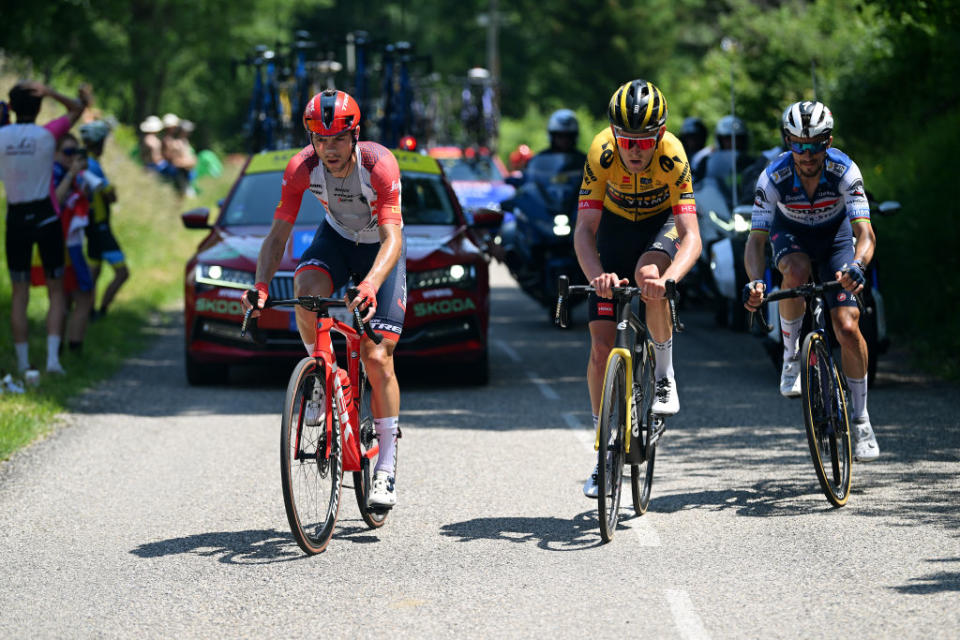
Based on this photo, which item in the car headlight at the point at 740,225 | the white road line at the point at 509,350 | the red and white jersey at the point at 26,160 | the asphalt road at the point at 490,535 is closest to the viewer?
the asphalt road at the point at 490,535

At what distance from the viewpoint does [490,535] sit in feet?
22.9

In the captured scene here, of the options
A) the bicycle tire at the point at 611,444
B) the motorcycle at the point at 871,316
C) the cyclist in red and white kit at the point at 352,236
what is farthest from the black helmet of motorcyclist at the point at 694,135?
the bicycle tire at the point at 611,444

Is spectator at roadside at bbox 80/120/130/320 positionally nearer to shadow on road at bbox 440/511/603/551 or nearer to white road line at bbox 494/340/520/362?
white road line at bbox 494/340/520/362

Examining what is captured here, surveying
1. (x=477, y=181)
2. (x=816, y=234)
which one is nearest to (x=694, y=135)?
(x=816, y=234)

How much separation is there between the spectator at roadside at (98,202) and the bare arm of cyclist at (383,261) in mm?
7422

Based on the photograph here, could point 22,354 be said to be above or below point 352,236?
below

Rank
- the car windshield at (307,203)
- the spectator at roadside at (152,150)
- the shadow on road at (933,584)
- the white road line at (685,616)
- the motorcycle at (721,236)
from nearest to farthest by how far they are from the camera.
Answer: the white road line at (685,616)
the shadow on road at (933,584)
the car windshield at (307,203)
the motorcycle at (721,236)
the spectator at roadside at (152,150)

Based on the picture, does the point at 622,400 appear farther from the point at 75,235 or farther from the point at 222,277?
the point at 75,235

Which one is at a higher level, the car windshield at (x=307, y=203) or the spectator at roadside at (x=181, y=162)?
the car windshield at (x=307, y=203)

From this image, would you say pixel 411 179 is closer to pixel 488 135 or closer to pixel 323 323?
pixel 323 323

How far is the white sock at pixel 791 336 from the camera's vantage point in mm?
8148

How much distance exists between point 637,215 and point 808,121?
1.00 meters

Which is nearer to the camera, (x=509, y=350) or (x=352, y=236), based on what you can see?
(x=352, y=236)

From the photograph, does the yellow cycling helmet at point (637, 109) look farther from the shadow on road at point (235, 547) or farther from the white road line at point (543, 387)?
the white road line at point (543, 387)
